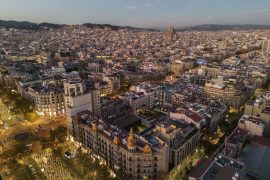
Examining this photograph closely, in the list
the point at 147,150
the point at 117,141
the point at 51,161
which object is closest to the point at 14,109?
the point at 51,161

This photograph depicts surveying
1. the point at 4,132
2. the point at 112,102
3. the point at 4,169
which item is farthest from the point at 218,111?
the point at 4,132

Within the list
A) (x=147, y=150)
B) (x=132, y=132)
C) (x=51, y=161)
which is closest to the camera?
(x=147, y=150)

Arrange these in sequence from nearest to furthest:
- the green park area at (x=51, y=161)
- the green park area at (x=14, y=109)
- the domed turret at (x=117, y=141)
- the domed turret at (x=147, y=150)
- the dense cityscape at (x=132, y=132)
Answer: the domed turret at (x=147, y=150) < the dense cityscape at (x=132, y=132) < the green park area at (x=51, y=161) < the domed turret at (x=117, y=141) < the green park area at (x=14, y=109)

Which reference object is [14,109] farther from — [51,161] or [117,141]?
[117,141]

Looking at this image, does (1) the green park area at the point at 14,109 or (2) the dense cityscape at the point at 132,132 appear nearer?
(2) the dense cityscape at the point at 132,132

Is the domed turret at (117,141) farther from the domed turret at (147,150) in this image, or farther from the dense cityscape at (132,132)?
the domed turret at (147,150)

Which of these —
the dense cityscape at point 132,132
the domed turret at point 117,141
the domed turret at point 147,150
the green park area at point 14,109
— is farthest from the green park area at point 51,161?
the green park area at point 14,109

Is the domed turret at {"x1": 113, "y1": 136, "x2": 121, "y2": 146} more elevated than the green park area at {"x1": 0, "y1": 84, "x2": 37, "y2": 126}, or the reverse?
the domed turret at {"x1": 113, "y1": 136, "x2": 121, "y2": 146}

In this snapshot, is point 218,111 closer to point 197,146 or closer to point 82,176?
point 197,146

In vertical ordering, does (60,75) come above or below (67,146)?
above

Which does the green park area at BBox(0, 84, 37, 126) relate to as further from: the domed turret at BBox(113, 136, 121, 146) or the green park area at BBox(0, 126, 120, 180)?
the domed turret at BBox(113, 136, 121, 146)

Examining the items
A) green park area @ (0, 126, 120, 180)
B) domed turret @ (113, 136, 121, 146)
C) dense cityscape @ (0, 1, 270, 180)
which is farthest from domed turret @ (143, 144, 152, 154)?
green park area @ (0, 126, 120, 180)
